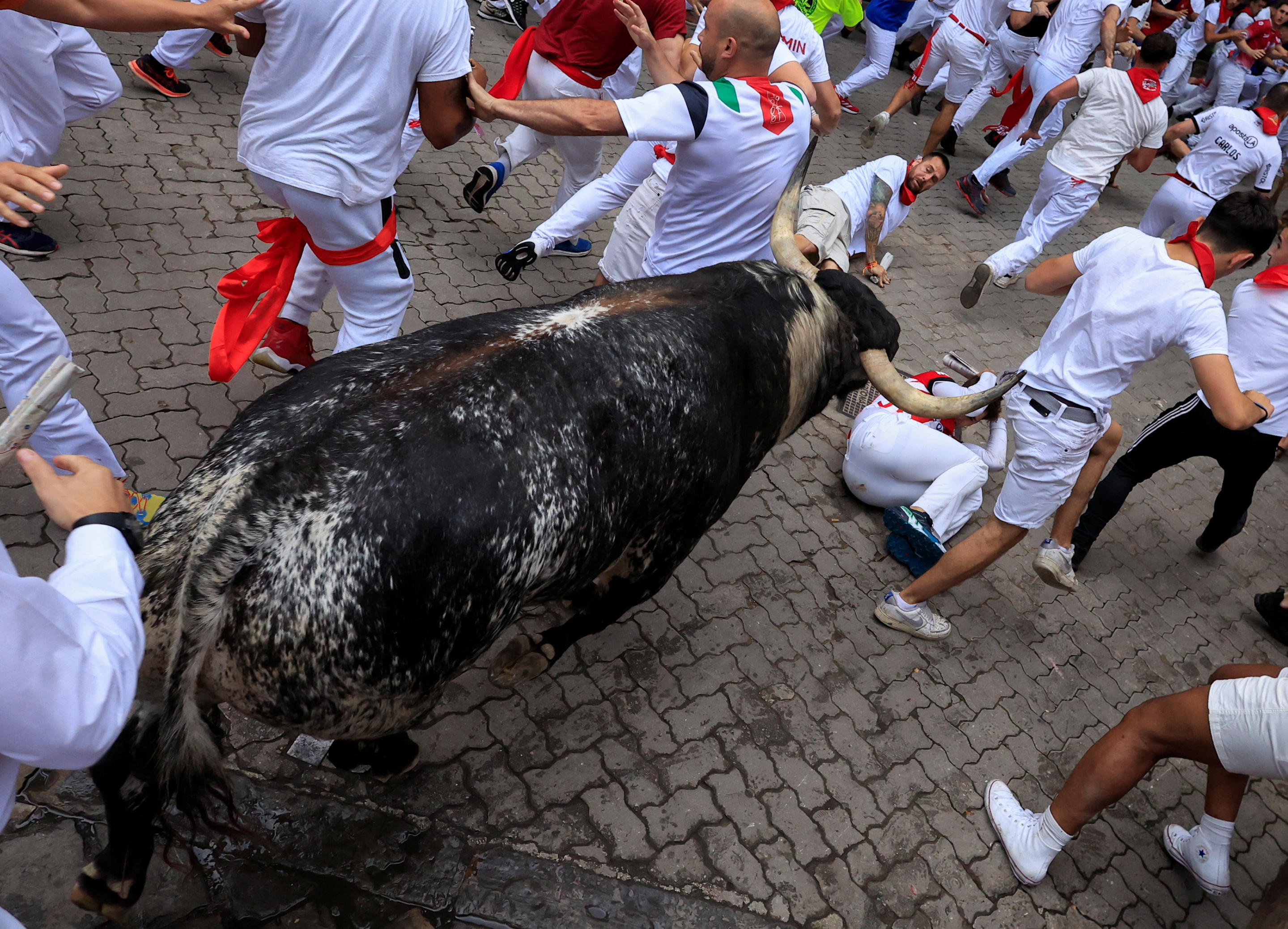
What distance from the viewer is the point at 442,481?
204cm

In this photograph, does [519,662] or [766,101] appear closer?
[519,662]

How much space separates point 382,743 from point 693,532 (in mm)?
1307

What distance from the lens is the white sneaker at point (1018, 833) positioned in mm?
3281

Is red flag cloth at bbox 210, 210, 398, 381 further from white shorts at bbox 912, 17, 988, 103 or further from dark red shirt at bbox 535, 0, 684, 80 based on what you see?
white shorts at bbox 912, 17, 988, 103

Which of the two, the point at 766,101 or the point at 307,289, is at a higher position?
the point at 766,101

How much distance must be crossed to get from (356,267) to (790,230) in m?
1.83

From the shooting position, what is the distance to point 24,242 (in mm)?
4242

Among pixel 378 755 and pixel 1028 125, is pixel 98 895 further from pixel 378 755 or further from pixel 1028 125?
pixel 1028 125

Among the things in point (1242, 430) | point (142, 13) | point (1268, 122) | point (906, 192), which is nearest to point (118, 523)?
point (142, 13)

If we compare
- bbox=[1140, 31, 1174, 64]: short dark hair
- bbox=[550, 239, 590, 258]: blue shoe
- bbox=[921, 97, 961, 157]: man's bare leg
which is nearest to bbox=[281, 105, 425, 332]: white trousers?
Answer: bbox=[550, 239, 590, 258]: blue shoe

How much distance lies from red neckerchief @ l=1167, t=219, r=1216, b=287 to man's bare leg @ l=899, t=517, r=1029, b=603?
4.51ft

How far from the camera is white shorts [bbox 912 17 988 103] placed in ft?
→ 28.5

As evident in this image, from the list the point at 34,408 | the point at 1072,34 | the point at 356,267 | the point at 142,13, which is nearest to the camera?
the point at 34,408

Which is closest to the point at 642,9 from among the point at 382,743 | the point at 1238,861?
the point at 382,743
